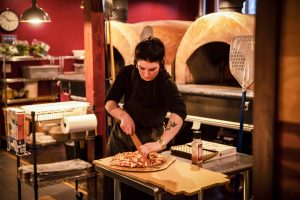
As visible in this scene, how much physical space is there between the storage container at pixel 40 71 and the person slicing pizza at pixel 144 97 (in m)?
4.02

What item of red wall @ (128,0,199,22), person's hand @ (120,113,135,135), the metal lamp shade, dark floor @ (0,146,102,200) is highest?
red wall @ (128,0,199,22)

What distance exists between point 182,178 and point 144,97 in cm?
81

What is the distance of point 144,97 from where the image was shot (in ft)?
9.37

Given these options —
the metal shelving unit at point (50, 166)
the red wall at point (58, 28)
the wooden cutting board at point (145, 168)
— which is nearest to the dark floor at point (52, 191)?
the metal shelving unit at point (50, 166)

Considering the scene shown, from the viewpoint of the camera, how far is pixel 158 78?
2.85 meters

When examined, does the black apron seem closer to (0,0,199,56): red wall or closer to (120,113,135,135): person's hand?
(120,113,135,135): person's hand

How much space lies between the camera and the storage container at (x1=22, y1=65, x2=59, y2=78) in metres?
6.61

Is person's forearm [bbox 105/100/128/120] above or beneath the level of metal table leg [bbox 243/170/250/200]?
above

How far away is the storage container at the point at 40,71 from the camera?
260 inches

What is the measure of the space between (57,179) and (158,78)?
1.48 meters

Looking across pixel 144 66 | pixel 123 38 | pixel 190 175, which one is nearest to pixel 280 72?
pixel 190 175

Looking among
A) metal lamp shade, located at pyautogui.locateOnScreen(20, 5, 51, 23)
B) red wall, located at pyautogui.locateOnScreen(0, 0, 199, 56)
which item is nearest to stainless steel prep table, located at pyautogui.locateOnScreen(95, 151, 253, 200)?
metal lamp shade, located at pyautogui.locateOnScreen(20, 5, 51, 23)

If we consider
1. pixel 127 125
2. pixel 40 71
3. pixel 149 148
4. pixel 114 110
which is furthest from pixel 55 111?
pixel 40 71

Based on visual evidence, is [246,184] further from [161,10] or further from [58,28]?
[161,10]
